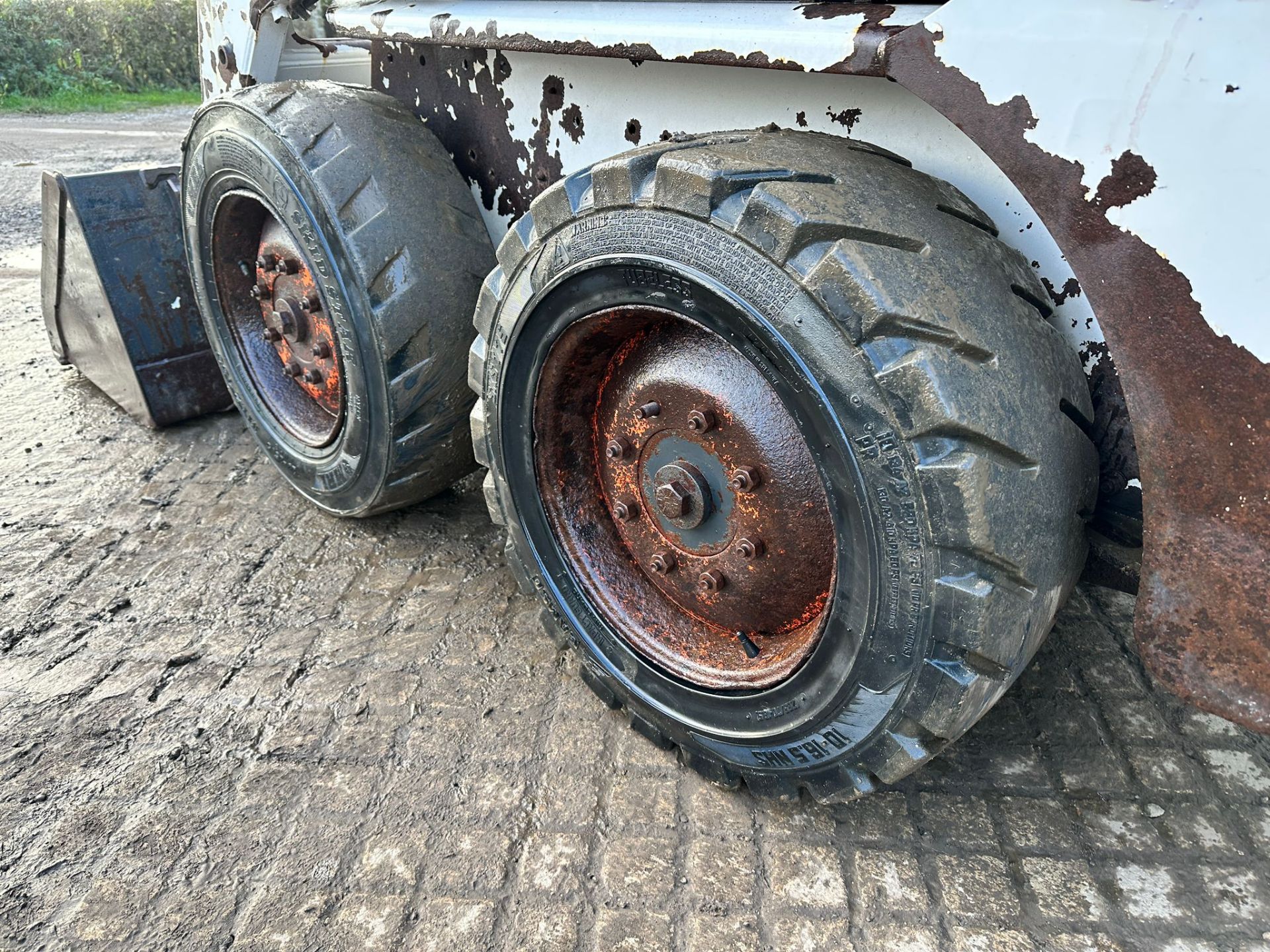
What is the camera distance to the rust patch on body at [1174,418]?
1300 mm

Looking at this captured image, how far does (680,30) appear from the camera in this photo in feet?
5.99

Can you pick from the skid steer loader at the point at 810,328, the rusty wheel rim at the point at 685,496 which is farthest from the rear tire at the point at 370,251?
the rusty wheel rim at the point at 685,496

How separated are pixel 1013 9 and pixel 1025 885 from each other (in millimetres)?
1592

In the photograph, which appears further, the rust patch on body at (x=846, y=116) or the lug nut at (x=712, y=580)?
the lug nut at (x=712, y=580)

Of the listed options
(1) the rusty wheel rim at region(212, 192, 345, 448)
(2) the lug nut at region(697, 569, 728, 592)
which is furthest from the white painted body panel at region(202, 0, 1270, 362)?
(1) the rusty wheel rim at region(212, 192, 345, 448)

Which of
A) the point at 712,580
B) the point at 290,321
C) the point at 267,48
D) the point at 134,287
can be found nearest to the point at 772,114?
the point at 712,580

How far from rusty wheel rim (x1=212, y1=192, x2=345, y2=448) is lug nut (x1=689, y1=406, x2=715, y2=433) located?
48.9 inches

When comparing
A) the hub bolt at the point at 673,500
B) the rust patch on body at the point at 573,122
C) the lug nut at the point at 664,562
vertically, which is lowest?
the lug nut at the point at 664,562

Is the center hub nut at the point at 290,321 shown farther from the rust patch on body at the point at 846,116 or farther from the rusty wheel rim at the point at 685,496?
the rust patch on body at the point at 846,116

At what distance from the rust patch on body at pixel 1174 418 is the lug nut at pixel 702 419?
0.73 m

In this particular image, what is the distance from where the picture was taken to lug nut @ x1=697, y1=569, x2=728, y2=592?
2082 mm

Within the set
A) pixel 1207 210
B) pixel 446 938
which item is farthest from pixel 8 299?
pixel 1207 210

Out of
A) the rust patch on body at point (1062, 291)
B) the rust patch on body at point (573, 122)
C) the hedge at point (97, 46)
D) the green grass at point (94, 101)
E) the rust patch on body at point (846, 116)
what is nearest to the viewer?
the rust patch on body at point (1062, 291)

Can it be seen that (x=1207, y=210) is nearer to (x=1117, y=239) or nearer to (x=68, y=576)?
(x=1117, y=239)
